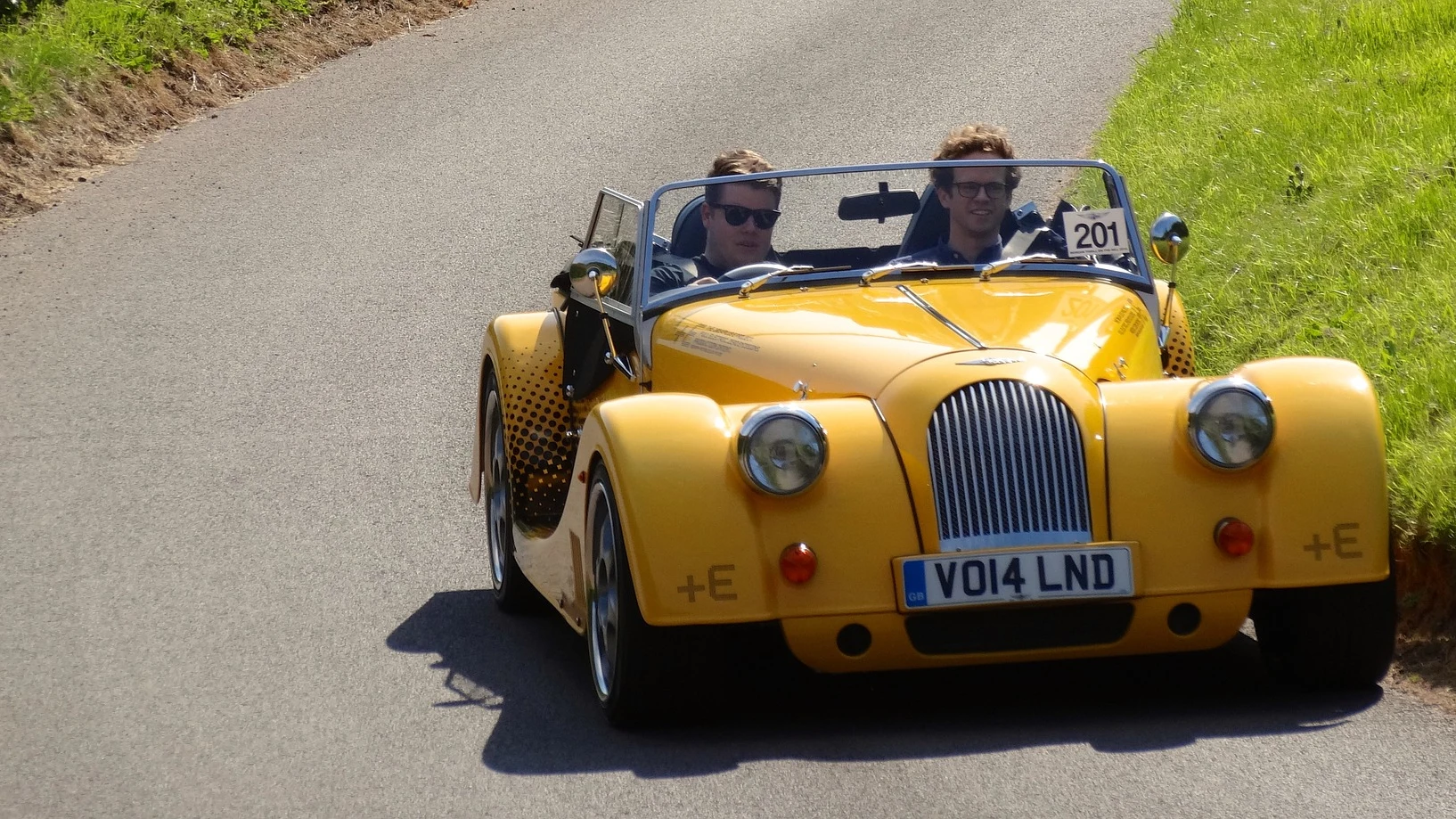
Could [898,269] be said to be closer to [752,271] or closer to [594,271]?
[752,271]

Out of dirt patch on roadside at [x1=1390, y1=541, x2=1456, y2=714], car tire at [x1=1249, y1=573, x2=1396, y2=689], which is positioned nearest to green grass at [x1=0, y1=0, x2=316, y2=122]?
dirt patch on roadside at [x1=1390, y1=541, x2=1456, y2=714]

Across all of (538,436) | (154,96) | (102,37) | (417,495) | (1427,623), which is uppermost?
(102,37)

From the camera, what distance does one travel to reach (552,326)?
26.0ft

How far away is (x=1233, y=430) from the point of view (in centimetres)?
Result: 544

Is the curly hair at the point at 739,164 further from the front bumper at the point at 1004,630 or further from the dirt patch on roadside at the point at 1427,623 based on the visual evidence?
the dirt patch on roadside at the point at 1427,623

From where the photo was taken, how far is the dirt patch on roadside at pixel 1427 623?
590 centimetres

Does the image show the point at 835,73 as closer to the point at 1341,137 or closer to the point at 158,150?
the point at 158,150

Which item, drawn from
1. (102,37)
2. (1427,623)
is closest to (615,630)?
(1427,623)

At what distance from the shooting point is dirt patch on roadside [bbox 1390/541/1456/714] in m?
5.90

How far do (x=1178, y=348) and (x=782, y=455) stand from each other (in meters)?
2.39

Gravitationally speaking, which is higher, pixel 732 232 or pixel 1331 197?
pixel 732 232

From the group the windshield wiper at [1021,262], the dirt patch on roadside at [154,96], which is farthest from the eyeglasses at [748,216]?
the dirt patch on roadside at [154,96]

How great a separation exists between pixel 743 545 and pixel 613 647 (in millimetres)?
596

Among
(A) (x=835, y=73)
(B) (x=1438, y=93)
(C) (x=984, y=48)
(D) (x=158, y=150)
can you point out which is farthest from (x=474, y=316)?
(C) (x=984, y=48)
